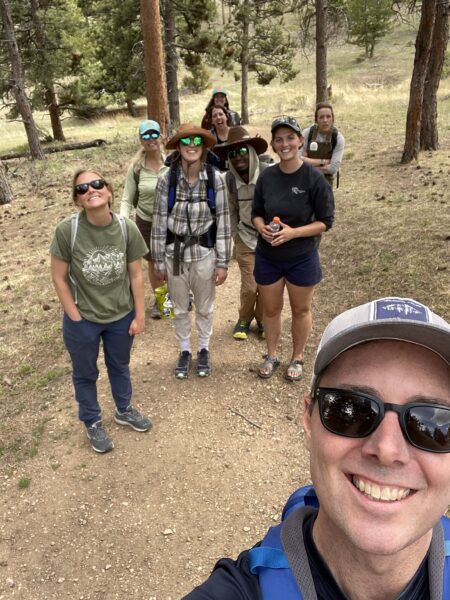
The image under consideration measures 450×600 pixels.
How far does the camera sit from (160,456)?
3.78 m

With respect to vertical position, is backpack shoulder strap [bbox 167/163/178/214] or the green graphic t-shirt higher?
backpack shoulder strap [bbox 167/163/178/214]

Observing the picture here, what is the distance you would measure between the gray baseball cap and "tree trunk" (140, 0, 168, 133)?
9.38 m

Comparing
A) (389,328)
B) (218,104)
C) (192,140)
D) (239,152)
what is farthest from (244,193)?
(389,328)

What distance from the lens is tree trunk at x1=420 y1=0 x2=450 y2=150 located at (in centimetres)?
1059

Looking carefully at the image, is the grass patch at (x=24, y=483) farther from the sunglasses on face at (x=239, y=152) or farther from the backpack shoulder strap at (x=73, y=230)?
the sunglasses on face at (x=239, y=152)

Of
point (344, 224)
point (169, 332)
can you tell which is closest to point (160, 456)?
point (169, 332)

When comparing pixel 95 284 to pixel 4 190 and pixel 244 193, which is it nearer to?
pixel 244 193

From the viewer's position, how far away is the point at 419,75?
34.3 ft

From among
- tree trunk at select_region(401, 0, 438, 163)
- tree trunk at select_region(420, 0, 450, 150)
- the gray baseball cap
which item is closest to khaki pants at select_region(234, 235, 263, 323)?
the gray baseball cap

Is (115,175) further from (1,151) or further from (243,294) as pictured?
(1,151)

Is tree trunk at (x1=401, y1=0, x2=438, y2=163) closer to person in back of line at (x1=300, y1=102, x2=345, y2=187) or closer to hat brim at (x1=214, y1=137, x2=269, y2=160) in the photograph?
person in back of line at (x1=300, y1=102, x2=345, y2=187)

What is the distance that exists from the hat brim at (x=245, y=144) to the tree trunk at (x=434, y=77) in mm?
8555

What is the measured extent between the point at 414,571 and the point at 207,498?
8.05 feet

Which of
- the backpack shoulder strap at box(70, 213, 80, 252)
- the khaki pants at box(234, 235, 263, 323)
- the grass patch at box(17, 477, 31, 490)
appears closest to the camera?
the backpack shoulder strap at box(70, 213, 80, 252)
